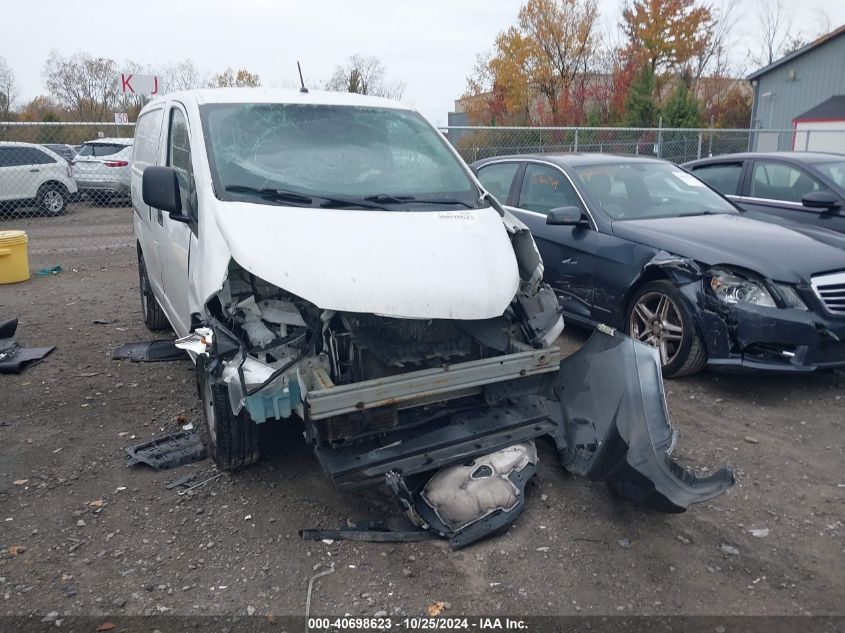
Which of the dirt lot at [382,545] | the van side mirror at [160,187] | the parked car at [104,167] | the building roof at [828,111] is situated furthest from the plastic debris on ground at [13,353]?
the building roof at [828,111]

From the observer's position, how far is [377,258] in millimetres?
3527

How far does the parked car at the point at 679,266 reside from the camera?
4.95 meters

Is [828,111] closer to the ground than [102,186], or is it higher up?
higher up

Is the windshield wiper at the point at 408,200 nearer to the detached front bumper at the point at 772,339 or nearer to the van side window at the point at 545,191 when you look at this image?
the detached front bumper at the point at 772,339

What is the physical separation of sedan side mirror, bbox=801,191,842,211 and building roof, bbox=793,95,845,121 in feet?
73.9

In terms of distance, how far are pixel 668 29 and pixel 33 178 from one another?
31002 mm

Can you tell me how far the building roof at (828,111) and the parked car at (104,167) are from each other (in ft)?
79.8

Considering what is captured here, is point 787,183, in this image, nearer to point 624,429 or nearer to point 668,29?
point 624,429

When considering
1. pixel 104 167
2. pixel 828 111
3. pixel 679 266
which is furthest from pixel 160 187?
pixel 828 111

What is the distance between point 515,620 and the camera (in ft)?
9.46

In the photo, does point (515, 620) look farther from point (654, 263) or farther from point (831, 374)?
point (831, 374)

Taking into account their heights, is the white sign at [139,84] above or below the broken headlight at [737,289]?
above

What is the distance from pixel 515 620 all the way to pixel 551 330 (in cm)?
162

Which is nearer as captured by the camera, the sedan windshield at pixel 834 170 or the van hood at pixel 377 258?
the van hood at pixel 377 258
